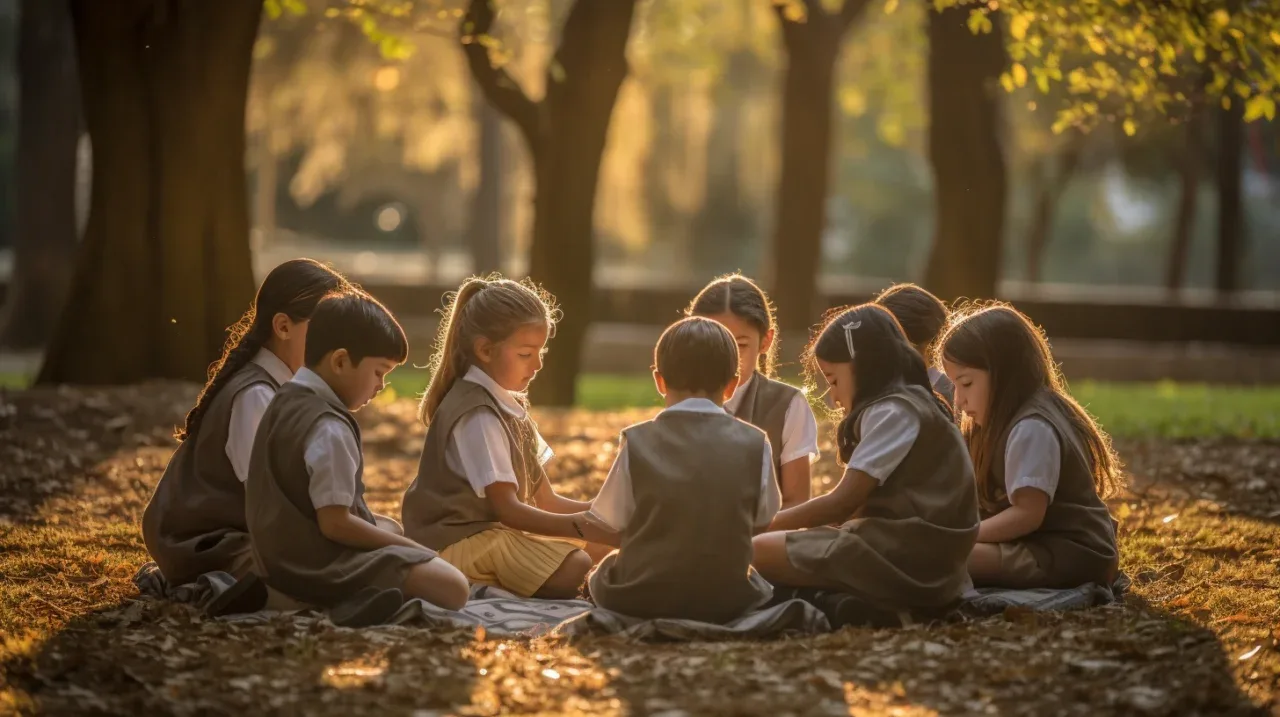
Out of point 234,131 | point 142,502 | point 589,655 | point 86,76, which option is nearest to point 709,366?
point 589,655

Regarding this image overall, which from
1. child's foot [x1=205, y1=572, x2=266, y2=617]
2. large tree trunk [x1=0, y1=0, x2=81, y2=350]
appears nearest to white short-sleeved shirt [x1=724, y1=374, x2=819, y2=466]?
child's foot [x1=205, y1=572, x2=266, y2=617]

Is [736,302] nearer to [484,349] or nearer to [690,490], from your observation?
[484,349]

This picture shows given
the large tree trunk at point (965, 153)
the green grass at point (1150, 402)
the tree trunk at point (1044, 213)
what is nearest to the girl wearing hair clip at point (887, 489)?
the green grass at point (1150, 402)

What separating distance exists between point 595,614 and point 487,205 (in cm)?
2135

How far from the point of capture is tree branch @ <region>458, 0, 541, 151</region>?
12188 millimetres

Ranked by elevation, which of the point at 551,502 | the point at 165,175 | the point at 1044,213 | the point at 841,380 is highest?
the point at 1044,213

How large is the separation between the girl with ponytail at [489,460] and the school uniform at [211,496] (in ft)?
2.16

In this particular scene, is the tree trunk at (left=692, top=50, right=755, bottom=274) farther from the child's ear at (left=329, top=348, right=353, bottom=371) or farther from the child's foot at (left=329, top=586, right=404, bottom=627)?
the child's foot at (left=329, top=586, right=404, bottom=627)

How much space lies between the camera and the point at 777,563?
5.74 metres

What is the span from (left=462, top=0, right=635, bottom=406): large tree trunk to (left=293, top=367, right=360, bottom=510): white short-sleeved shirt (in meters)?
7.22

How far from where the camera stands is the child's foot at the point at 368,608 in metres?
5.58

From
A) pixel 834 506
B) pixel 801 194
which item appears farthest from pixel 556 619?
pixel 801 194

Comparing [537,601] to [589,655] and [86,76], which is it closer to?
[589,655]

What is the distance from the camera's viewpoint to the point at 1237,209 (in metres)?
26.3
